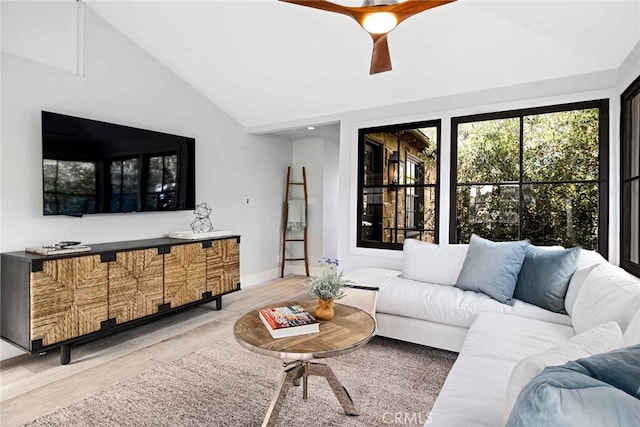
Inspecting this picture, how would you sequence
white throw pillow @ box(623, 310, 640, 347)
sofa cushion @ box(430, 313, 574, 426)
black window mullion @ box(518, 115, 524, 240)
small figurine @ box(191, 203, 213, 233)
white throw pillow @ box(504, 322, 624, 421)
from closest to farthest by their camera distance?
1. white throw pillow @ box(504, 322, 624, 421)
2. white throw pillow @ box(623, 310, 640, 347)
3. sofa cushion @ box(430, 313, 574, 426)
4. black window mullion @ box(518, 115, 524, 240)
5. small figurine @ box(191, 203, 213, 233)

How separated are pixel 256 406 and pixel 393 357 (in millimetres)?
1142

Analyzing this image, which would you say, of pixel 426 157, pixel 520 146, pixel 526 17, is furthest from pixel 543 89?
pixel 426 157

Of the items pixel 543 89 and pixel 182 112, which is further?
pixel 182 112

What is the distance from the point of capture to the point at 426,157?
3.81m

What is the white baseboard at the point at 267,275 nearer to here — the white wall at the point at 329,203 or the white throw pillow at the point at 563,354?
the white wall at the point at 329,203

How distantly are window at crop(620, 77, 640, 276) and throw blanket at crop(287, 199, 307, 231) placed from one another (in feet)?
12.9

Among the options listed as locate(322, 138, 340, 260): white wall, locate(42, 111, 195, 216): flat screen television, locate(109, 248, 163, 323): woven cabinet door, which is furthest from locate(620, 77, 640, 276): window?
locate(42, 111, 195, 216): flat screen television

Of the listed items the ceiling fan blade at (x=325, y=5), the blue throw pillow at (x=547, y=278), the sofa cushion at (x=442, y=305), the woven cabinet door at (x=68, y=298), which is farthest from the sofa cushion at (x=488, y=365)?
the woven cabinet door at (x=68, y=298)

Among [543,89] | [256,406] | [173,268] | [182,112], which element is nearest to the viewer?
[256,406]

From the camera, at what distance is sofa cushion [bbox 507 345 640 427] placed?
23.1 inches

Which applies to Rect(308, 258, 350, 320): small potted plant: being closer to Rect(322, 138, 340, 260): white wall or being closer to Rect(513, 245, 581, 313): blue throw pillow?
Rect(513, 245, 581, 313): blue throw pillow

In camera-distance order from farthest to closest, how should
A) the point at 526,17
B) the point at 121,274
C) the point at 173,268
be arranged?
1. the point at 173,268
2. the point at 121,274
3. the point at 526,17

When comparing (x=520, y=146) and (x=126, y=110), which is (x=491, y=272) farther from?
(x=126, y=110)

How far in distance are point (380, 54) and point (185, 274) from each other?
265cm
